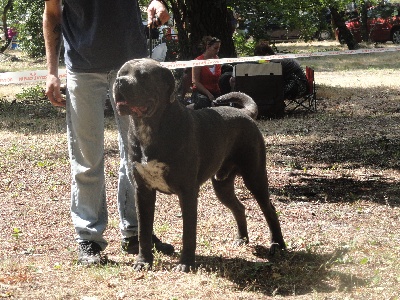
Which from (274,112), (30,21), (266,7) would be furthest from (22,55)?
(274,112)

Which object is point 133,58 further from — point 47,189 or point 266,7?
point 266,7

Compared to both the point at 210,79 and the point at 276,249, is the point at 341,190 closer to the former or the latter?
the point at 276,249

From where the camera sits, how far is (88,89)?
5.20m

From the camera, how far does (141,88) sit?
4.65 m

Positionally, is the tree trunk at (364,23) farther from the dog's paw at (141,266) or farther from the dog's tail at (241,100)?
the dog's paw at (141,266)

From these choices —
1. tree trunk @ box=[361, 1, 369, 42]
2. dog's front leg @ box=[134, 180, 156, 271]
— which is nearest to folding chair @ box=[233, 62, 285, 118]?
dog's front leg @ box=[134, 180, 156, 271]

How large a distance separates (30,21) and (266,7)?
48.1 feet

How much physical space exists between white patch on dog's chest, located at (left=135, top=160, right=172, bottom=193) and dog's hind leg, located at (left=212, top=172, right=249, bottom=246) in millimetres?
833

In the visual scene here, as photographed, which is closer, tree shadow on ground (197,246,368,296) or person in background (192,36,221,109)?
tree shadow on ground (197,246,368,296)

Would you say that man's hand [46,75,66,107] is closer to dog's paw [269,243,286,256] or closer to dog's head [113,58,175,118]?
dog's head [113,58,175,118]

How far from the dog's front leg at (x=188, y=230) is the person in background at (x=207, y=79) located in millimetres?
7020

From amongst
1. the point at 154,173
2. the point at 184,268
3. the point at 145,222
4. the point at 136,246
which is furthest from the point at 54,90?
the point at 184,268

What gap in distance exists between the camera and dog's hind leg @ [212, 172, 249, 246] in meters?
5.73

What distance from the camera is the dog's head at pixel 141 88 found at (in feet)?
15.1
